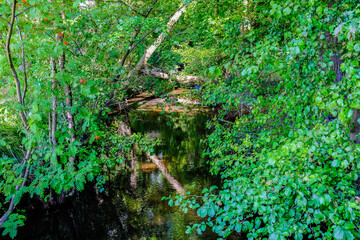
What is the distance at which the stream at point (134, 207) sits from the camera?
19.0ft

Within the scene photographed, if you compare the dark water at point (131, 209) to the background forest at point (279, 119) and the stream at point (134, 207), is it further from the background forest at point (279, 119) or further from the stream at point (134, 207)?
the background forest at point (279, 119)

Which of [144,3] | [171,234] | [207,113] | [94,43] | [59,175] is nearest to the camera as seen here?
[59,175]

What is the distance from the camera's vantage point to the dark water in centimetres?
579

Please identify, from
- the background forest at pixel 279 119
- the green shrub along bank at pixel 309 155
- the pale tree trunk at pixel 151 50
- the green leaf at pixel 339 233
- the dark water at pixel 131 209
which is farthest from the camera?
the pale tree trunk at pixel 151 50

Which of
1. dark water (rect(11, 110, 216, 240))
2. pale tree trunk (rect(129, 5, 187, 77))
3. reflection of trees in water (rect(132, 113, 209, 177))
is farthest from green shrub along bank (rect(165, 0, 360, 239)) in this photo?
reflection of trees in water (rect(132, 113, 209, 177))

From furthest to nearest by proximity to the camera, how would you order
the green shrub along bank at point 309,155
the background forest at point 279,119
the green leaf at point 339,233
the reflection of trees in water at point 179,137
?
the reflection of trees in water at point 179,137 → the background forest at point 279,119 → the green shrub along bank at point 309,155 → the green leaf at point 339,233

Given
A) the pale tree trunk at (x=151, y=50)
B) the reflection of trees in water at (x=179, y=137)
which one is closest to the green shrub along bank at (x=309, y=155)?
the pale tree trunk at (x=151, y=50)

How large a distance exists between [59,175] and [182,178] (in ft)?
17.9

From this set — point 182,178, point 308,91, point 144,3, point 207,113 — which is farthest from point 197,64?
point 308,91

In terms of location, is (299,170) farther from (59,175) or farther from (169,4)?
(169,4)

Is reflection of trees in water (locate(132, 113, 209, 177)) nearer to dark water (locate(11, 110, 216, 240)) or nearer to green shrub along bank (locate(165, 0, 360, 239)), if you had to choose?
dark water (locate(11, 110, 216, 240))

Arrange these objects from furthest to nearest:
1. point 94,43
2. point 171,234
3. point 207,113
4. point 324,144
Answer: point 207,113 → point 94,43 → point 171,234 → point 324,144

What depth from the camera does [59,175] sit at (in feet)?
11.1

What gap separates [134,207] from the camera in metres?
6.77
